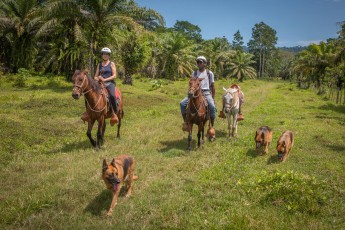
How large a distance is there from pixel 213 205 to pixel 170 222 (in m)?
1.06

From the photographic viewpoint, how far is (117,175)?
5.54 meters

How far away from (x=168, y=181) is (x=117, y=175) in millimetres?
1920

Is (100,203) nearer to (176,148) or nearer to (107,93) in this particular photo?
(176,148)

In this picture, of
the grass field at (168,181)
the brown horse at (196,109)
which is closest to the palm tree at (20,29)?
the grass field at (168,181)

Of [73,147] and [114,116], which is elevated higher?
[114,116]

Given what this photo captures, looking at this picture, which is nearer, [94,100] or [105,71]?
[94,100]

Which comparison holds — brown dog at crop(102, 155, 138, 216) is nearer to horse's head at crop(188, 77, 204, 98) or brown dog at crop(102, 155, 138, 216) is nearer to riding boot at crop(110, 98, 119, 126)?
horse's head at crop(188, 77, 204, 98)

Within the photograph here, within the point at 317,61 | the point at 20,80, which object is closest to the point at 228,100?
the point at 20,80

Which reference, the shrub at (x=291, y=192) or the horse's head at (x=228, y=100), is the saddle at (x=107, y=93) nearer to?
the horse's head at (x=228, y=100)

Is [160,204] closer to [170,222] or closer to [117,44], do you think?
[170,222]

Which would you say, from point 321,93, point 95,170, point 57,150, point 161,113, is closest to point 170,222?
point 95,170

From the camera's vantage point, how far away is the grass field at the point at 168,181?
5414 mm

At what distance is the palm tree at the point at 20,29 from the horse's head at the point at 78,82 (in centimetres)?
1957

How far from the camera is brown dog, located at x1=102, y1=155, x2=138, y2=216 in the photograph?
5.43 metres
